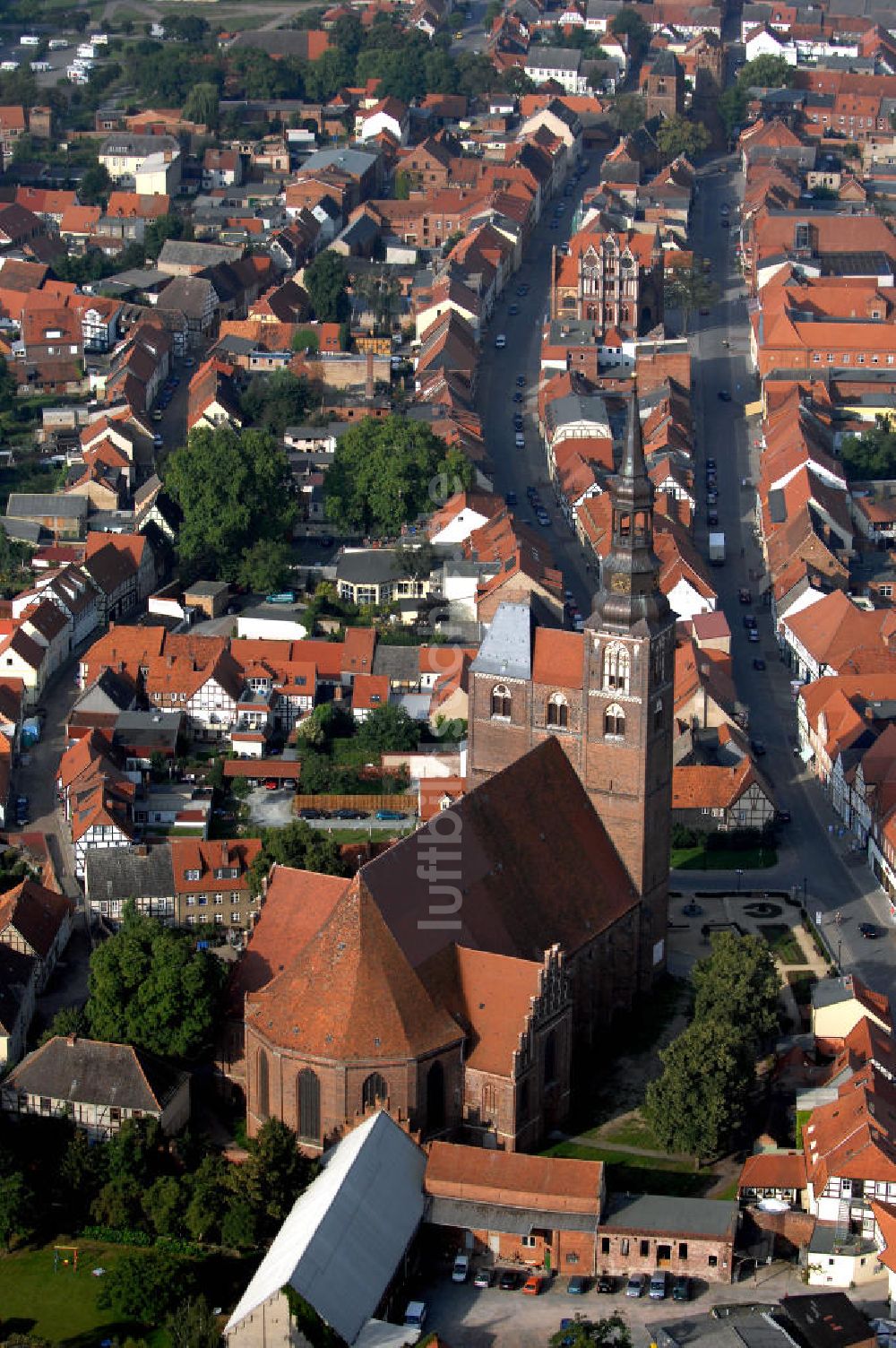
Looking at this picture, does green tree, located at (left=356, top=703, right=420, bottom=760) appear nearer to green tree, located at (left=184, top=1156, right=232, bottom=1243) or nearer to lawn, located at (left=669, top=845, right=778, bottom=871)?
lawn, located at (left=669, top=845, right=778, bottom=871)

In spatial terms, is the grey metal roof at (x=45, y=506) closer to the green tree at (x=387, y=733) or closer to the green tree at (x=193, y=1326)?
the green tree at (x=387, y=733)

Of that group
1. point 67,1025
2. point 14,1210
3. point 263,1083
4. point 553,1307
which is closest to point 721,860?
point 263,1083

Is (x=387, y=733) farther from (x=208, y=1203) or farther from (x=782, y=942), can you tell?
(x=208, y=1203)

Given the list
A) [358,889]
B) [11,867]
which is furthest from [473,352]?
[358,889]

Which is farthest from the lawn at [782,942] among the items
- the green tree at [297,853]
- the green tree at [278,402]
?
the green tree at [278,402]

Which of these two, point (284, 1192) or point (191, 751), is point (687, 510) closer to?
point (191, 751)
